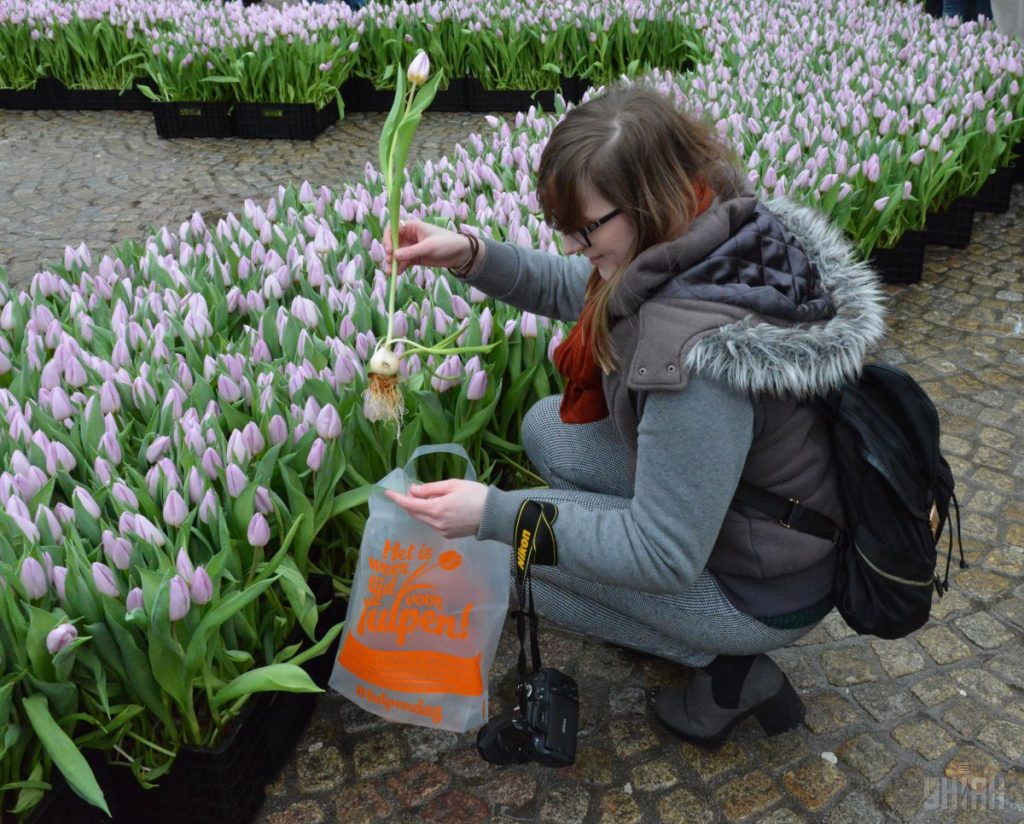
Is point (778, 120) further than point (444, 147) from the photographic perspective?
No

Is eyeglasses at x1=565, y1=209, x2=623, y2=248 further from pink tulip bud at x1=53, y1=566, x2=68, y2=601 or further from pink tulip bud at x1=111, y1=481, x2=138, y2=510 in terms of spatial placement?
pink tulip bud at x1=53, y1=566, x2=68, y2=601

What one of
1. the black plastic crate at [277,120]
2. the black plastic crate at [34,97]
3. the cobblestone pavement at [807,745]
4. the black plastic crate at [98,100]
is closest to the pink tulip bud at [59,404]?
the cobblestone pavement at [807,745]

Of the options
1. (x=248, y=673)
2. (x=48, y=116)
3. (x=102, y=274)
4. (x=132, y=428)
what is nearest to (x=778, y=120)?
(x=102, y=274)

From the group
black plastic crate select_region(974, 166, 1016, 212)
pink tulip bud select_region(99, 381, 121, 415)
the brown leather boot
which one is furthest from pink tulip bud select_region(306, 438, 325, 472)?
black plastic crate select_region(974, 166, 1016, 212)

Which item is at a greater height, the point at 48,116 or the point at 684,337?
the point at 684,337

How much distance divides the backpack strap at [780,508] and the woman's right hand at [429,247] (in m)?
0.88

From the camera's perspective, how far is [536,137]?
4.59m

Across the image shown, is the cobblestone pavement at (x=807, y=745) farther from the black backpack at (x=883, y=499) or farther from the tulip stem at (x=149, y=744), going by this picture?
the black backpack at (x=883, y=499)

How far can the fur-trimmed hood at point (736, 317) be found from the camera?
1.73 metres

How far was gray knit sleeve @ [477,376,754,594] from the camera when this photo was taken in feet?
5.75

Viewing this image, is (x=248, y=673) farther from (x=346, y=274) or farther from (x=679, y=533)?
(x=346, y=274)

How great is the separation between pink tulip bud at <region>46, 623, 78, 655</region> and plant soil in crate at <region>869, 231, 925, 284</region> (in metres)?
3.91

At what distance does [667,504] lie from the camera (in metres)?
1.80

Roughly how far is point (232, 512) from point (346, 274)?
1.12 meters
